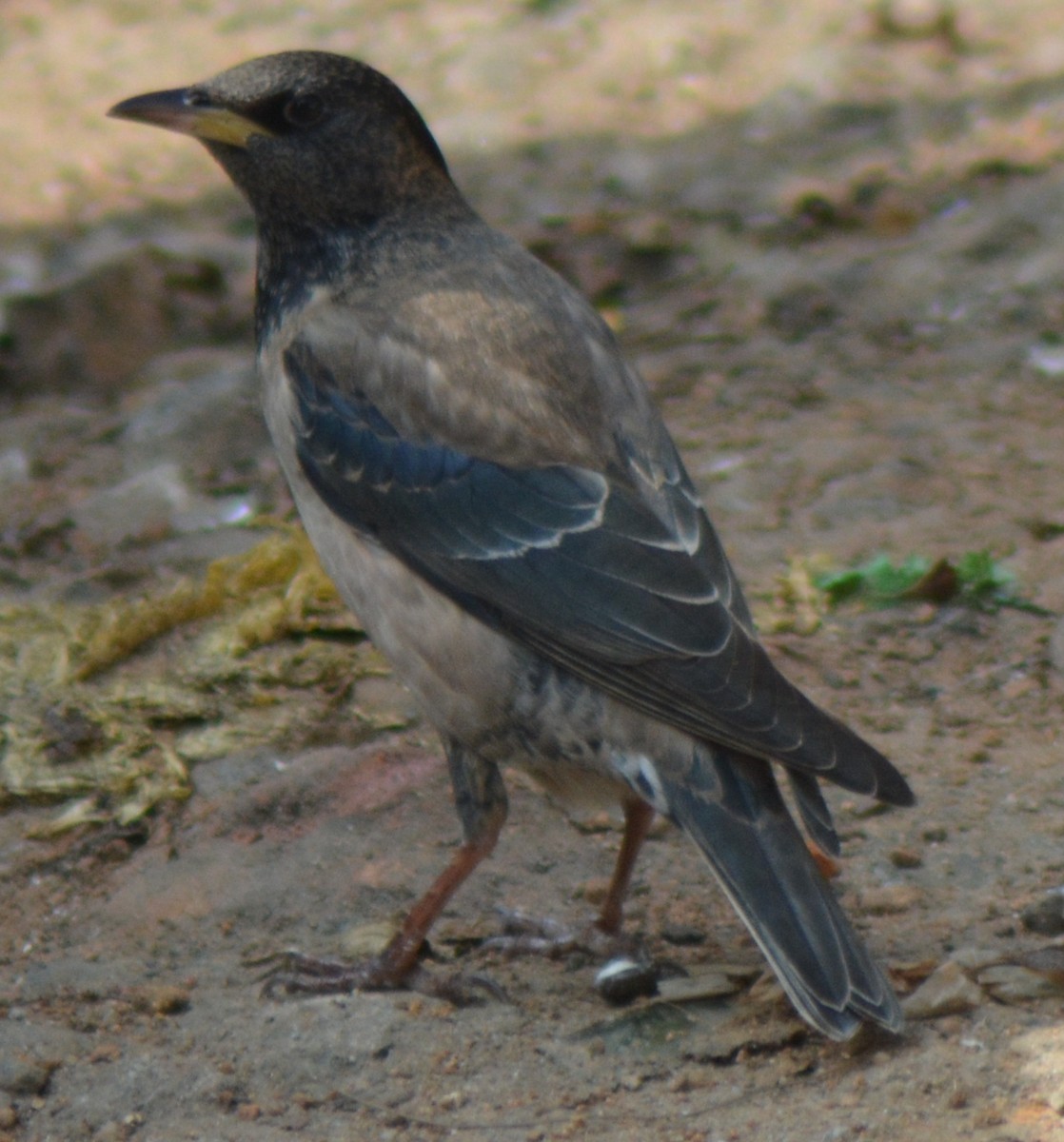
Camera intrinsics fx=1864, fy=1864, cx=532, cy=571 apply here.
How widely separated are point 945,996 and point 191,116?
325 centimetres

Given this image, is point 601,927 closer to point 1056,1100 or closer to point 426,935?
point 426,935

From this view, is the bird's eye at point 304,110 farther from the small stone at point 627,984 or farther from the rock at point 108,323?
the rock at point 108,323

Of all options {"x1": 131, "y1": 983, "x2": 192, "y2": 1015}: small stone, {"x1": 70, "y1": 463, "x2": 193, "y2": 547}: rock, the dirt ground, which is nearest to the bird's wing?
the dirt ground

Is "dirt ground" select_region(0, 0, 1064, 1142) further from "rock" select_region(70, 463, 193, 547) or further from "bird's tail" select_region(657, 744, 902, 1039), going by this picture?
"bird's tail" select_region(657, 744, 902, 1039)

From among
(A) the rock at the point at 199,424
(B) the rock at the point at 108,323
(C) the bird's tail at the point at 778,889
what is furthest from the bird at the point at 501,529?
(B) the rock at the point at 108,323

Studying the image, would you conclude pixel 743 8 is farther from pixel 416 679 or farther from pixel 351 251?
pixel 416 679

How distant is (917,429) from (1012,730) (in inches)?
83.4

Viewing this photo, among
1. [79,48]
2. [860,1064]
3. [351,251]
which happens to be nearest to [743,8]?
[79,48]

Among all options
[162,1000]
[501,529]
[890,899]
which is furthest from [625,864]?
[162,1000]

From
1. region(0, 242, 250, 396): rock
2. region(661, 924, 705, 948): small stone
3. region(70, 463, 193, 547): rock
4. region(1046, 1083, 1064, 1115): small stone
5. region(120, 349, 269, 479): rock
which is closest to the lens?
region(1046, 1083, 1064, 1115): small stone

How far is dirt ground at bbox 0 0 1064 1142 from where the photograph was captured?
4.14 m

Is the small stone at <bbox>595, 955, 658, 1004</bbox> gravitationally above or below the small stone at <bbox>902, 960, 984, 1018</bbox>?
below

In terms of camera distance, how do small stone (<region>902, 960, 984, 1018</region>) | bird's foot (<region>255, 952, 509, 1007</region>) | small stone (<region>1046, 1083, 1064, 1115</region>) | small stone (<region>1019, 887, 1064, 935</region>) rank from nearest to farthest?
small stone (<region>1046, 1083, 1064, 1115</region>), small stone (<region>902, 960, 984, 1018</region>), small stone (<region>1019, 887, 1064, 935</region>), bird's foot (<region>255, 952, 509, 1007</region>)

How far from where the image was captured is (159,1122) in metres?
4.00
